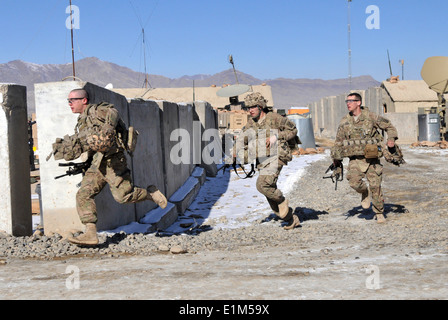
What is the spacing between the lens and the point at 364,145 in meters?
6.92

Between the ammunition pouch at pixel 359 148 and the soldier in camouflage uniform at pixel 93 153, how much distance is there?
2.94 meters

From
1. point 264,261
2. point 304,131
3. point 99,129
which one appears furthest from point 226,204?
point 304,131

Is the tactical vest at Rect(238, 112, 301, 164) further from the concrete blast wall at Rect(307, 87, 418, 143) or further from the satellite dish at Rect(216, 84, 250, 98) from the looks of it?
the concrete blast wall at Rect(307, 87, 418, 143)

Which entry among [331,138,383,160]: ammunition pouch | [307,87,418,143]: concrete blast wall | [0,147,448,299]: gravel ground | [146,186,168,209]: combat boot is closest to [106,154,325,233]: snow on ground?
[0,147,448,299]: gravel ground

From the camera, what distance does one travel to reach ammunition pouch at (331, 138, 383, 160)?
6836 mm

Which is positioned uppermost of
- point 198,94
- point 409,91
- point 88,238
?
point 198,94

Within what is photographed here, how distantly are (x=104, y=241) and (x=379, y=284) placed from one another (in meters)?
3.01

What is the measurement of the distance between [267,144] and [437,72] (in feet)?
63.8

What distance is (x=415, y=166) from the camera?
1527 centimetres

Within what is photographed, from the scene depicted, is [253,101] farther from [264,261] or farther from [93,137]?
[264,261]

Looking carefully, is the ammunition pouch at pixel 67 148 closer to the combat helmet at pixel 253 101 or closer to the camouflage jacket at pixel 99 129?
the camouflage jacket at pixel 99 129

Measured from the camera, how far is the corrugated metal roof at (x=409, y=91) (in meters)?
33.0

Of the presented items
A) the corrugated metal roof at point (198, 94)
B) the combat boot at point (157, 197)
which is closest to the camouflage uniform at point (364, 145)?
the combat boot at point (157, 197)

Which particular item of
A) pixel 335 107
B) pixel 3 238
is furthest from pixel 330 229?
pixel 335 107
